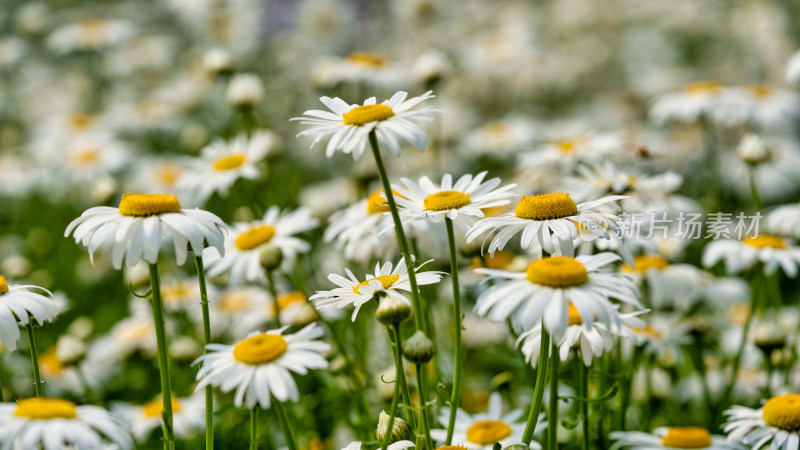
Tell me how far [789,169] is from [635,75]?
161 inches

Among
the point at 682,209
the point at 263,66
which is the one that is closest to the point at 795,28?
the point at 263,66

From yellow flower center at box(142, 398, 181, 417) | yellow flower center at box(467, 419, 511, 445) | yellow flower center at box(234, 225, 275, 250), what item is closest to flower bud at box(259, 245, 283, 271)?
yellow flower center at box(234, 225, 275, 250)

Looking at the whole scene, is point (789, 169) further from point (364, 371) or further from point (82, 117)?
point (82, 117)

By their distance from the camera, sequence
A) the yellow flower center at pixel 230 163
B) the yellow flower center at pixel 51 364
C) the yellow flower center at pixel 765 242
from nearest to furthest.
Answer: the yellow flower center at pixel 765 242
the yellow flower center at pixel 230 163
the yellow flower center at pixel 51 364

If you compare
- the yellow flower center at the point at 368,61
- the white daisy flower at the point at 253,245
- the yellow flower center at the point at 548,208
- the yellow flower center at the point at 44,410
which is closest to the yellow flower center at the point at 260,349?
the yellow flower center at the point at 44,410

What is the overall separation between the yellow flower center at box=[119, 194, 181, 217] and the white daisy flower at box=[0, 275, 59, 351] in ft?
1.08

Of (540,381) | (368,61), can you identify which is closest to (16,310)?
(540,381)

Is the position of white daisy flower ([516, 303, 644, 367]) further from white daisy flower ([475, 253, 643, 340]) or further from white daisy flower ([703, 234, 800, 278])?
white daisy flower ([703, 234, 800, 278])

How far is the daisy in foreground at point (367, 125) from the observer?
2.05m

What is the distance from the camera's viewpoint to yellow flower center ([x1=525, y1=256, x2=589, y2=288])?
1.87 metres

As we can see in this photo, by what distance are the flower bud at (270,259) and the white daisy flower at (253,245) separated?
6.4 inches

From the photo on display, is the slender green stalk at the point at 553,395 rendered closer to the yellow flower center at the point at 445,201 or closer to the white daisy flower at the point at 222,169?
the yellow flower center at the point at 445,201

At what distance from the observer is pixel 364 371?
10.6 ft

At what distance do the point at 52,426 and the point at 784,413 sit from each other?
2.03m
